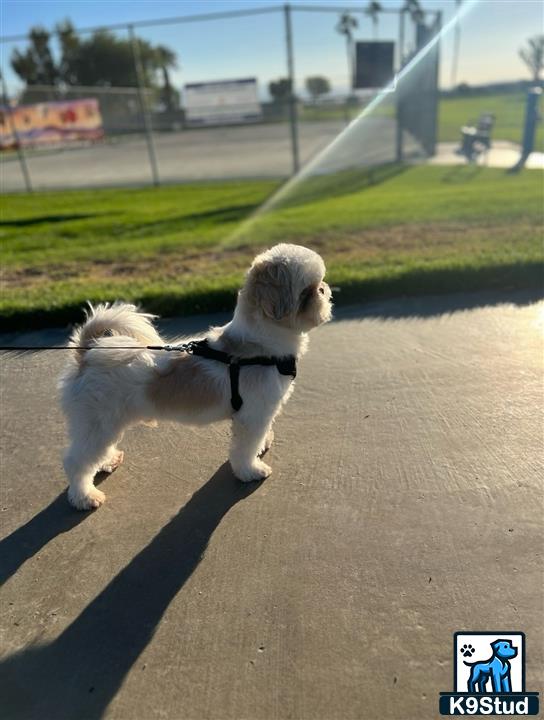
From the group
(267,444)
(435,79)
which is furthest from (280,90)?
(267,444)

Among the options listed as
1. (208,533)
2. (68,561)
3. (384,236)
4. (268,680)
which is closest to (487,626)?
(268,680)

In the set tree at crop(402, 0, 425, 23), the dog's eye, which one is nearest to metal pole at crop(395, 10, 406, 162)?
tree at crop(402, 0, 425, 23)

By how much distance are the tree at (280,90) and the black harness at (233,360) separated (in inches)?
471

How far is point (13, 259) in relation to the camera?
8164 mm

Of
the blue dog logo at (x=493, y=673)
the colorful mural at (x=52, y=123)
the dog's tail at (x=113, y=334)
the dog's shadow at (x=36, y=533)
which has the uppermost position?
the colorful mural at (x=52, y=123)

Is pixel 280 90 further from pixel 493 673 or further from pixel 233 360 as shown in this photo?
pixel 493 673

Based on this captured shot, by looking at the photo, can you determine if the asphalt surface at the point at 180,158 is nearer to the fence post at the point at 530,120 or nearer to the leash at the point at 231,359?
the fence post at the point at 530,120

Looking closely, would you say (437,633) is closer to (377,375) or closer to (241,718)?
(241,718)

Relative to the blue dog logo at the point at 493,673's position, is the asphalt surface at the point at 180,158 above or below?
above

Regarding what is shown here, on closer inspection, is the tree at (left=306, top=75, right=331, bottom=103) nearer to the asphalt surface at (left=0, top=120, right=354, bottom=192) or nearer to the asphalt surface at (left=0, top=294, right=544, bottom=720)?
the asphalt surface at (left=0, top=120, right=354, bottom=192)

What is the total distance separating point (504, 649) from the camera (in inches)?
93.7

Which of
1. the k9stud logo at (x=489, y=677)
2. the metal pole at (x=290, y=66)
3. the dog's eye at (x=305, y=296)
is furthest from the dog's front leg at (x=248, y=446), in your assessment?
the metal pole at (x=290, y=66)

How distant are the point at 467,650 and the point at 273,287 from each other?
1.99m

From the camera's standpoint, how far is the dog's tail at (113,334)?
124 inches
